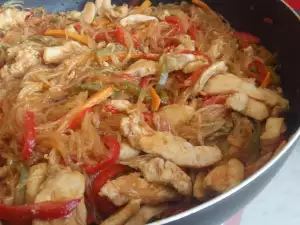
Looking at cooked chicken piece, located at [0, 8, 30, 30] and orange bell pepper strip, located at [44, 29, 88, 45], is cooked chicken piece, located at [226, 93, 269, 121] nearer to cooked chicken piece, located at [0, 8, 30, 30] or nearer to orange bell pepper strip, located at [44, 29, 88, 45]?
orange bell pepper strip, located at [44, 29, 88, 45]

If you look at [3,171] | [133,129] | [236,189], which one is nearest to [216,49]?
[133,129]

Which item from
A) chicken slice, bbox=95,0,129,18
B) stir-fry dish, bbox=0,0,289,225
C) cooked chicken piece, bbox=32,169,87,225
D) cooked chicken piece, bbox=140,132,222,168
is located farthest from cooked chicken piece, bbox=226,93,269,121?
chicken slice, bbox=95,0,129,18

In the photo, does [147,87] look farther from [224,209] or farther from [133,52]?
[224,209]

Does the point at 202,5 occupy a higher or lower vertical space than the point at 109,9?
higher

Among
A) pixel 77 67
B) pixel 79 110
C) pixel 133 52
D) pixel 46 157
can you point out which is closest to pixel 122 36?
pixel 133 52

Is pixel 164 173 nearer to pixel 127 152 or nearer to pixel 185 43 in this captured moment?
pixel 127 152

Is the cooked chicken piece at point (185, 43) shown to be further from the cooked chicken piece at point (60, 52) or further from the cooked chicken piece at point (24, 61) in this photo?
the cooked chicken piece at point (24, 61)
